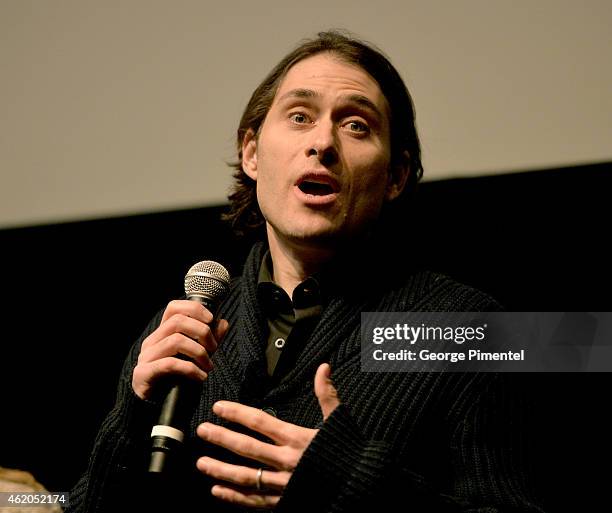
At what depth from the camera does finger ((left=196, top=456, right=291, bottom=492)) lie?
86cm

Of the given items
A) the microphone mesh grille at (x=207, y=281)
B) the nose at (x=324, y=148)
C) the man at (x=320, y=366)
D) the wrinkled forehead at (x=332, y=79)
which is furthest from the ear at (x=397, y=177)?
the microphone mesh grille at (x=207, y=281)

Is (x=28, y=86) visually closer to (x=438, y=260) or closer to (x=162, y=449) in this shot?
(x=438, y=260)

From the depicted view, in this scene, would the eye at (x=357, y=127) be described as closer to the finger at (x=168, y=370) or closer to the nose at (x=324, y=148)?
the nose at (x=324, y=148)

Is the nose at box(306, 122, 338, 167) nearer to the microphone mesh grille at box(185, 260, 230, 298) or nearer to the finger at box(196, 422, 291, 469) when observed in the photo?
the microphone mesh grille at box(185, 260, 230, 298)

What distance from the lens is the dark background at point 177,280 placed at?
140cm

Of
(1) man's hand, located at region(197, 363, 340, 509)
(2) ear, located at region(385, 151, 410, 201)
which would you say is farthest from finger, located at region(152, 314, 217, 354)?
(2) ear, located at region(385, 151, 410, 201)

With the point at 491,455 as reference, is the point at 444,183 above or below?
above

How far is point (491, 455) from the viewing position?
108 centimetres

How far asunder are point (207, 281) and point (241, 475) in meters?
0.31

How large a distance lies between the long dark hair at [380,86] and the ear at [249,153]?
2 centimetres

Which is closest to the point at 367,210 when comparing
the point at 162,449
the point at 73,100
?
the point at 162,449

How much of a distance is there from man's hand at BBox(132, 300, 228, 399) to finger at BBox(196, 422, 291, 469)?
0.08m

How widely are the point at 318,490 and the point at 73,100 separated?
1.46m

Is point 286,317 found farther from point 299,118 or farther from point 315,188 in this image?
point 299,118
